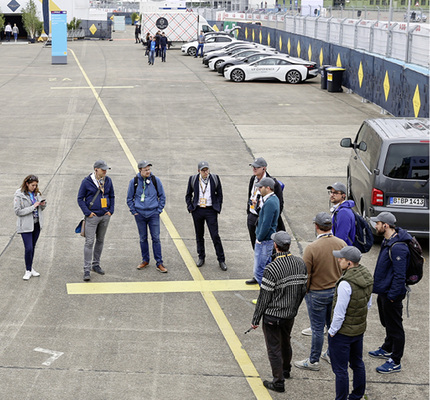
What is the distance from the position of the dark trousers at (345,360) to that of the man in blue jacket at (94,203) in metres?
4.56

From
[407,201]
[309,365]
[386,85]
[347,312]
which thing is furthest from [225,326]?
[386,85]

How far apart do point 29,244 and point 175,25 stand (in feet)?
160

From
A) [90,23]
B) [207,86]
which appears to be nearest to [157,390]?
[207,86]

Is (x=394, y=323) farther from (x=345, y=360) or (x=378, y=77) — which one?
(x=378, y=77)

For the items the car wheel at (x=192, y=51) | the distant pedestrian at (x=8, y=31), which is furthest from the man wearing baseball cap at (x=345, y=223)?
the distant pedestrian at (x=8, y=31)

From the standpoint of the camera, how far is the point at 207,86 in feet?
107

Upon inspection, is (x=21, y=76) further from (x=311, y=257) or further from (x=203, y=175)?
(x=311, y=257)

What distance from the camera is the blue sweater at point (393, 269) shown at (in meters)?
7.47

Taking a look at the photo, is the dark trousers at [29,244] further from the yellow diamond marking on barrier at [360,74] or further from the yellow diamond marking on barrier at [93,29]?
the yellow diamond marking on barrier at [93,29]

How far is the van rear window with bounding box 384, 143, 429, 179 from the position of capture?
1123 centimetres

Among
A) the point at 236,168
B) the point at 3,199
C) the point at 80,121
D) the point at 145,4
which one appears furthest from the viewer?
the point at 145,4

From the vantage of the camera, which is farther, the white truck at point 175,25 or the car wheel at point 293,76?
the white truck at point 175,25

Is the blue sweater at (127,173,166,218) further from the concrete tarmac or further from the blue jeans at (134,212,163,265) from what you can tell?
the concrete tarmac

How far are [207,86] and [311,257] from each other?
2597 cm
